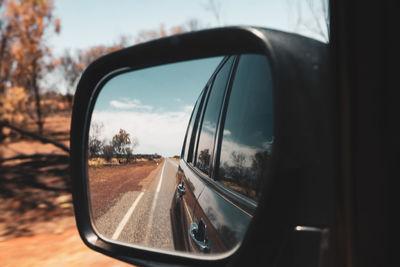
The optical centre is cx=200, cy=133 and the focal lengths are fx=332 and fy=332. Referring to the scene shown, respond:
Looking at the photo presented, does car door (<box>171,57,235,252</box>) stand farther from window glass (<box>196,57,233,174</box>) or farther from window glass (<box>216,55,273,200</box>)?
window glass (<box>216,55,273,200</box>)

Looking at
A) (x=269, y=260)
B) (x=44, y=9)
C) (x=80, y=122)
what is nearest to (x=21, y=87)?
(x=44, y=9)

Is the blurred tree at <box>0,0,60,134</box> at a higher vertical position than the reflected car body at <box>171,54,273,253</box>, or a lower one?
higher

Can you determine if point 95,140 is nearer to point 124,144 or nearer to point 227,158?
point 124,144

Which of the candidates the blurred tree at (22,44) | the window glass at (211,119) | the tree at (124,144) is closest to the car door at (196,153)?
the window glass at (211,119)

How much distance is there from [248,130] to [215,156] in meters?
0.46

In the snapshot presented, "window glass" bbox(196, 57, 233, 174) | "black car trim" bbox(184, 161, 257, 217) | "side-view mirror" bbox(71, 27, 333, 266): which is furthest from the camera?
"window glass" bbox(196, 57, 233, 174)

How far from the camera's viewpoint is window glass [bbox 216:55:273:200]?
1.14 meters

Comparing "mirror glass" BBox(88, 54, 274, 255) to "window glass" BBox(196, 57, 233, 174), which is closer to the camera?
"mirror glass" BBox(88, 54, 274, 255)

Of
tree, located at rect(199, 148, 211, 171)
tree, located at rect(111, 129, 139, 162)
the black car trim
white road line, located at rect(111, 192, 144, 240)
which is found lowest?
white road line, located at rect(111, 192, 144, 240)

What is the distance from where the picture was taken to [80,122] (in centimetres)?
187

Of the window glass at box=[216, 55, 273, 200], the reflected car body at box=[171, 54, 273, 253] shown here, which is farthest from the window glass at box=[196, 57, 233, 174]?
the window glass at box=[216, 55, 273, 200]

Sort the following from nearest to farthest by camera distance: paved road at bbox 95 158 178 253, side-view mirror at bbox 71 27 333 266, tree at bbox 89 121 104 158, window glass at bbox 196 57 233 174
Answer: side-view mirror at bbox 71 27 333 266
paved road at bbox 95 158 178 253
window glass at bbox 196 57 233 174
tree at bbox 89 121 104 158

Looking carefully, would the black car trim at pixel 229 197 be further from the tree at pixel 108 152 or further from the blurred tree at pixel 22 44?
the blurred tree at pixel 22 44

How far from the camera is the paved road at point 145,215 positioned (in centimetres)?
162
